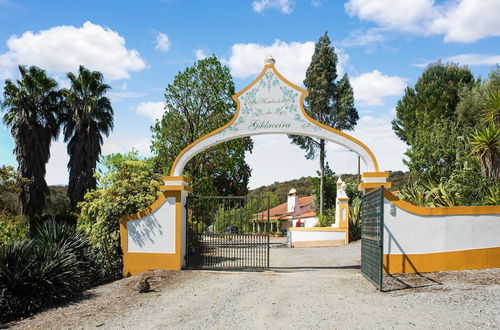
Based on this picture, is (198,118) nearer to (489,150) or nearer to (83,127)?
(83,127)

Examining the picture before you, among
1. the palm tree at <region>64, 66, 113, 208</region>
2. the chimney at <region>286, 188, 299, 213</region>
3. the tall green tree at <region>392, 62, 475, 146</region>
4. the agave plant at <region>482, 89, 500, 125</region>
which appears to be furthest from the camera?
the chimney at <region>286, 188, 299, 213</region>

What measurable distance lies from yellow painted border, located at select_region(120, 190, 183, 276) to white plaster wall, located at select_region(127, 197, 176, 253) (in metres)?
0.08

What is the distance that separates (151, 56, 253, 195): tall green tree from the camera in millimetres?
19500

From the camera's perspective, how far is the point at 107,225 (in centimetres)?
1177

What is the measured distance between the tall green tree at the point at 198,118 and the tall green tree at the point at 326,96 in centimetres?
1472

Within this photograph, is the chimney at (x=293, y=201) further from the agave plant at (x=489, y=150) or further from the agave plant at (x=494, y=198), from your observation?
the agave plant at (x=494, y=198)

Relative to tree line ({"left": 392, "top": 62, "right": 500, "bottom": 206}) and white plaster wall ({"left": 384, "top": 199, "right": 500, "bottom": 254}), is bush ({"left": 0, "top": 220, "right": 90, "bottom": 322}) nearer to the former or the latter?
white plaster wall ({"left": 384, "top": 199, "right": 500, "bottom": 254})

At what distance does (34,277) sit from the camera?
324 inches

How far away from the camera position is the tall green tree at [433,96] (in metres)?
30.5

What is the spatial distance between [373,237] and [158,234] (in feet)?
18.0

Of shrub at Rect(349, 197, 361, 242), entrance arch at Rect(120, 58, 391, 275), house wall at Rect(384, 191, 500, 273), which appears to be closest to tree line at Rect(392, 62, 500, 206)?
house wall at Rect(384, 191, 500, 273)

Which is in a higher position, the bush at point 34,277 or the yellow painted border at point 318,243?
the bush at point 34,277

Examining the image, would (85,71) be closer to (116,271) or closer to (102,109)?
(102,109)

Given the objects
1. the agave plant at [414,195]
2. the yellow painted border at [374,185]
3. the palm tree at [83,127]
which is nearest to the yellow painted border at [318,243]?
the agave plant at [414,195]
